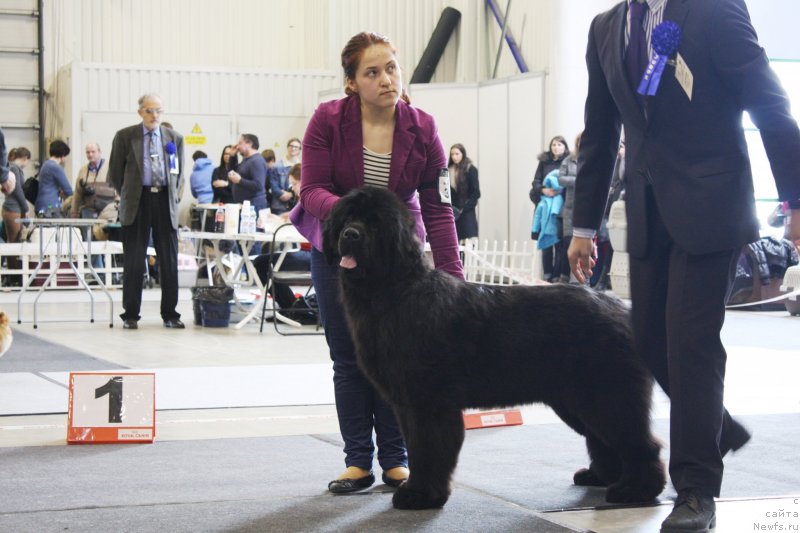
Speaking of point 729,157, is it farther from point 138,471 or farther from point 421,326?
point 138,471

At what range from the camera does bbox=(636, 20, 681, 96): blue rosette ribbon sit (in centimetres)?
274

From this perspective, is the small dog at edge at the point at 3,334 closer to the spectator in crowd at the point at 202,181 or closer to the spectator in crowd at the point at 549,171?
the spectator in crowd at the point at 549,171

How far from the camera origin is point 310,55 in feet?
59.8

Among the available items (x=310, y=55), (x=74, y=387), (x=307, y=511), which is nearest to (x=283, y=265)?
(x=74, y=387)

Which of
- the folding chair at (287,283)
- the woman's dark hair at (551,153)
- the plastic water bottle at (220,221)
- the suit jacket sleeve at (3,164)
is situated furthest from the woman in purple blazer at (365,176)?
the woman's dark hair at (551,153)

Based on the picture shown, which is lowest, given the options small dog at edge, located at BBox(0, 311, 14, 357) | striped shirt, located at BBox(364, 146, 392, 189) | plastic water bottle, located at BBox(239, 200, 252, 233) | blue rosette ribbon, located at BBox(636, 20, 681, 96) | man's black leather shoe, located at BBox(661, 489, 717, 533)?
man's black leather shoe, located at BBox(661, 489, 717, 533)

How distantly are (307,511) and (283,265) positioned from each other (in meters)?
5.86

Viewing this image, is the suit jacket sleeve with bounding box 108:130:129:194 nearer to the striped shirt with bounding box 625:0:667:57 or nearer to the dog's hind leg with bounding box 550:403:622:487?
the dog's hind leg with bounding box 550:403:622:487

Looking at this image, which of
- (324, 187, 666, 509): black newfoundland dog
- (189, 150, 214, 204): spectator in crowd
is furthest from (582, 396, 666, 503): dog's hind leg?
(189, 150, 214, 204): spectator in crowd

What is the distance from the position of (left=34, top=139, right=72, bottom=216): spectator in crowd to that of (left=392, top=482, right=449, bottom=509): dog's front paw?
36.6 ft

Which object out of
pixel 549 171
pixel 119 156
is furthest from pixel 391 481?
pixel 549 171

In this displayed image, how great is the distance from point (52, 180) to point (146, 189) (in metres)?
5.74

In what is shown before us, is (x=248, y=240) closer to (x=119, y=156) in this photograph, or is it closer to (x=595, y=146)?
(x=119, y=156)

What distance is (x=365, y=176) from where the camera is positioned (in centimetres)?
339
